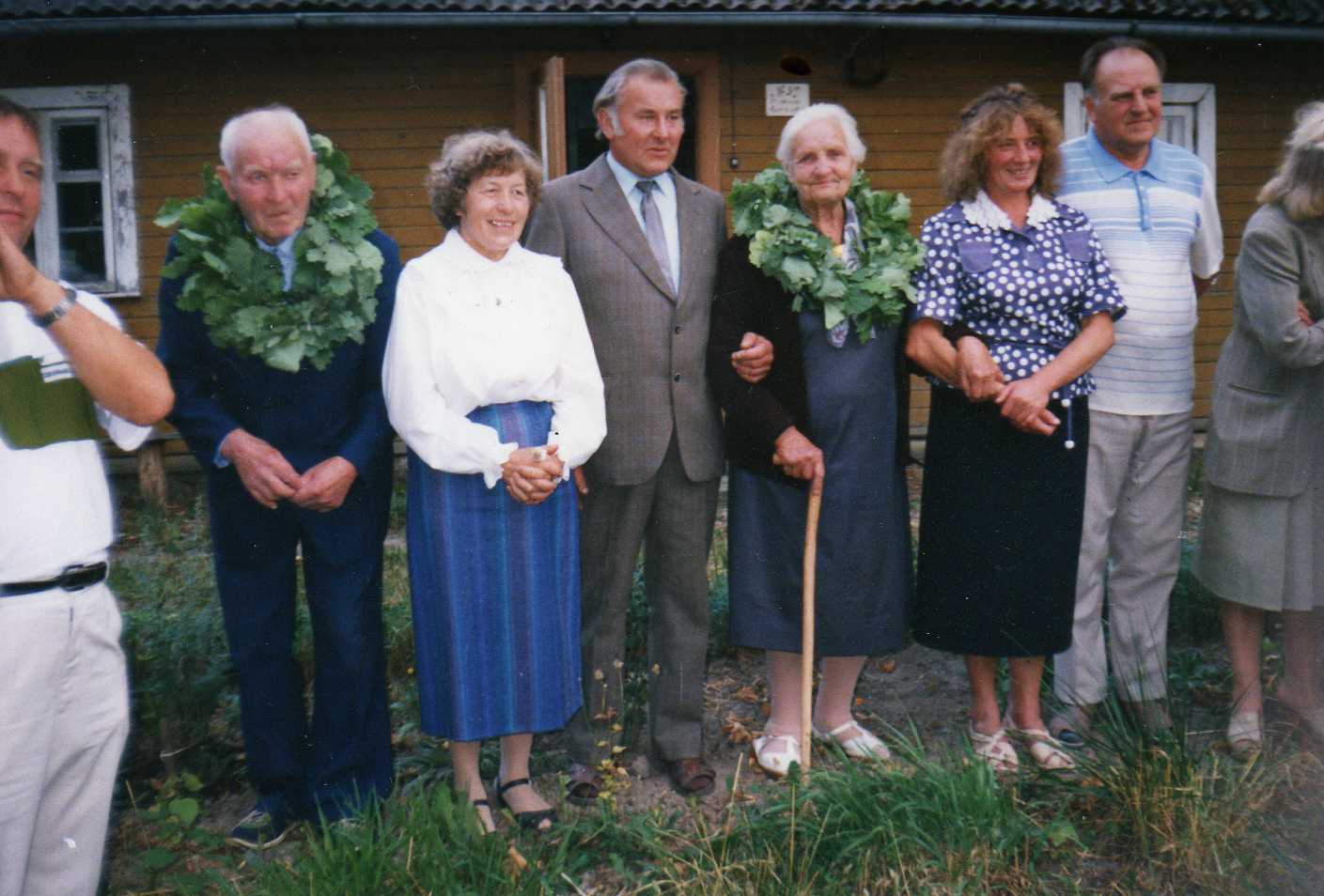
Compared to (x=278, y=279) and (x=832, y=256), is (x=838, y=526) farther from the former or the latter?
(x=278, y=279)

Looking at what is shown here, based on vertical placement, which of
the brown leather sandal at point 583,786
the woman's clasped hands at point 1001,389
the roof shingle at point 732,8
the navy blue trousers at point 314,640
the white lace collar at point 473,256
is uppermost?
the roof shingle at point 732,8

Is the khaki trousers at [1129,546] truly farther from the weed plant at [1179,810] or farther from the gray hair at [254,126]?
the gray hair at [254,126]

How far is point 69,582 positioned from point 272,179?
1.31 m

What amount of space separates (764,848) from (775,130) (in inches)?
306

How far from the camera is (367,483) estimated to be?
3.54 meters

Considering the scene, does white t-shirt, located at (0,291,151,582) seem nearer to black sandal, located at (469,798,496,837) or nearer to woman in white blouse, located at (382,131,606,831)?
woman in white blouse, located at (382,131,606,831)

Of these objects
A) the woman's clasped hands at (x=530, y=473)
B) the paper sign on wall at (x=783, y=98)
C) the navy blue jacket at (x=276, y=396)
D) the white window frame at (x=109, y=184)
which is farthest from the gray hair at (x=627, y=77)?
the white window frame at (x=109, y=184)

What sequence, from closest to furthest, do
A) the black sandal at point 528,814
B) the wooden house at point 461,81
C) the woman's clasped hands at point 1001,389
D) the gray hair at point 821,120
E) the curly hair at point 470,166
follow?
1. the curly hair at point 470,166
2. the black sandal at point 528,814
3. the woman's clasped hands at point 1001,389
4. the gray hair at point 821,120
5. the wooden house at point 461,81

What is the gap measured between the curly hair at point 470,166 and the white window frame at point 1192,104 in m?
7.87

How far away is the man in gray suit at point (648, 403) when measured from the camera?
3.80 meters

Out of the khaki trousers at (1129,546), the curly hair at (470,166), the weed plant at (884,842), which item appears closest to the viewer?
the weed plant at (884,842)

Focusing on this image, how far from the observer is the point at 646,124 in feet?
12.6

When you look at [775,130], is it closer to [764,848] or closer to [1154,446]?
[1154,446]

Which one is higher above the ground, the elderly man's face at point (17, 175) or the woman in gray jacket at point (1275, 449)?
the elderly man's face at point (17, 175)
